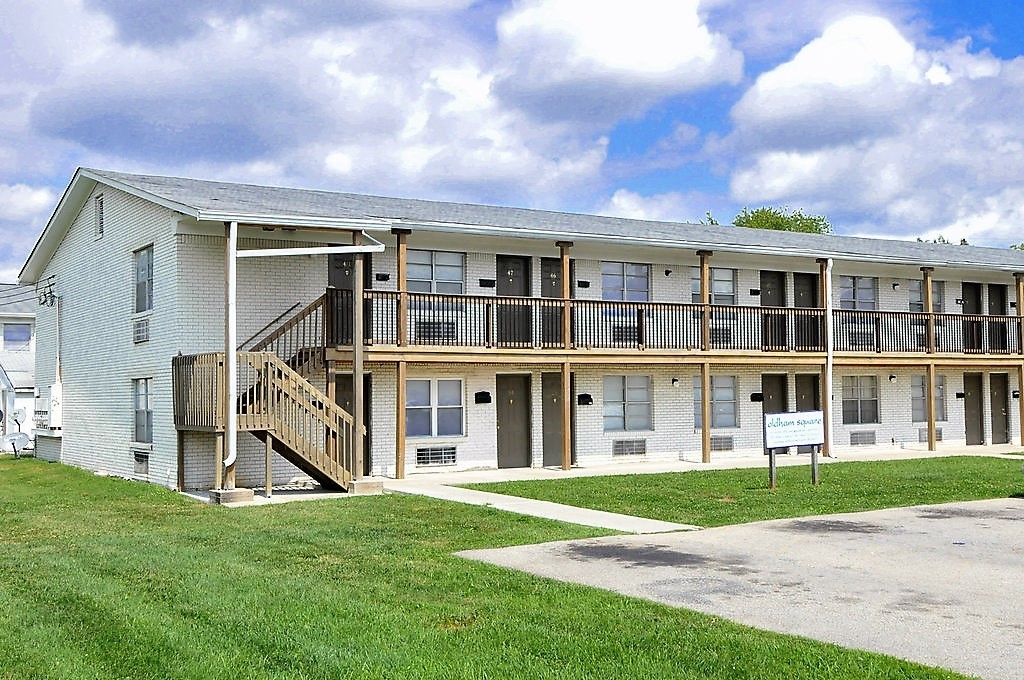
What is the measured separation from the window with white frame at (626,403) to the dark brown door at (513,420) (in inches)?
78.6

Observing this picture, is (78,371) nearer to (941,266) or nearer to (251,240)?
(251,240)

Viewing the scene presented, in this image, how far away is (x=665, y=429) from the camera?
2444 cm

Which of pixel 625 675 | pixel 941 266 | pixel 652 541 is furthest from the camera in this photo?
pixel 941 266

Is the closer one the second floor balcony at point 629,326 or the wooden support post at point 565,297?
the second floor balcony at point 629,326

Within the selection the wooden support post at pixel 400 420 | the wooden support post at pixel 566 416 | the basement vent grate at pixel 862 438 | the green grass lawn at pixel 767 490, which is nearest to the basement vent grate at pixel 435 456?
the wooden support post at pixel 400 420

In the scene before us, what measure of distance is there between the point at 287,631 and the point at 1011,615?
16.7 feet

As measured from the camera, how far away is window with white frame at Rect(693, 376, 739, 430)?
25.0m

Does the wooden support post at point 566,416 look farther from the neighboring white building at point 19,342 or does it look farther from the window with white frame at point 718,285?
the neighboring white building at point 19,342

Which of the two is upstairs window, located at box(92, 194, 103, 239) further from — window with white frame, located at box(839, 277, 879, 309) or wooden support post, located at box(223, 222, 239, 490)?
window with white frame, located at box(839, 277, 879, 309)

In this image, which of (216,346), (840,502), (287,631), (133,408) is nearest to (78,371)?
(133,408)

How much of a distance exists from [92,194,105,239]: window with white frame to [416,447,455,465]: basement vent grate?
27.7 feet

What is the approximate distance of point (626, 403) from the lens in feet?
78.8

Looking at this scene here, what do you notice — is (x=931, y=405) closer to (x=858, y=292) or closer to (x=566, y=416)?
(x=858, y=292)

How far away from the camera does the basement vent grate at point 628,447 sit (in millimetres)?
23750
